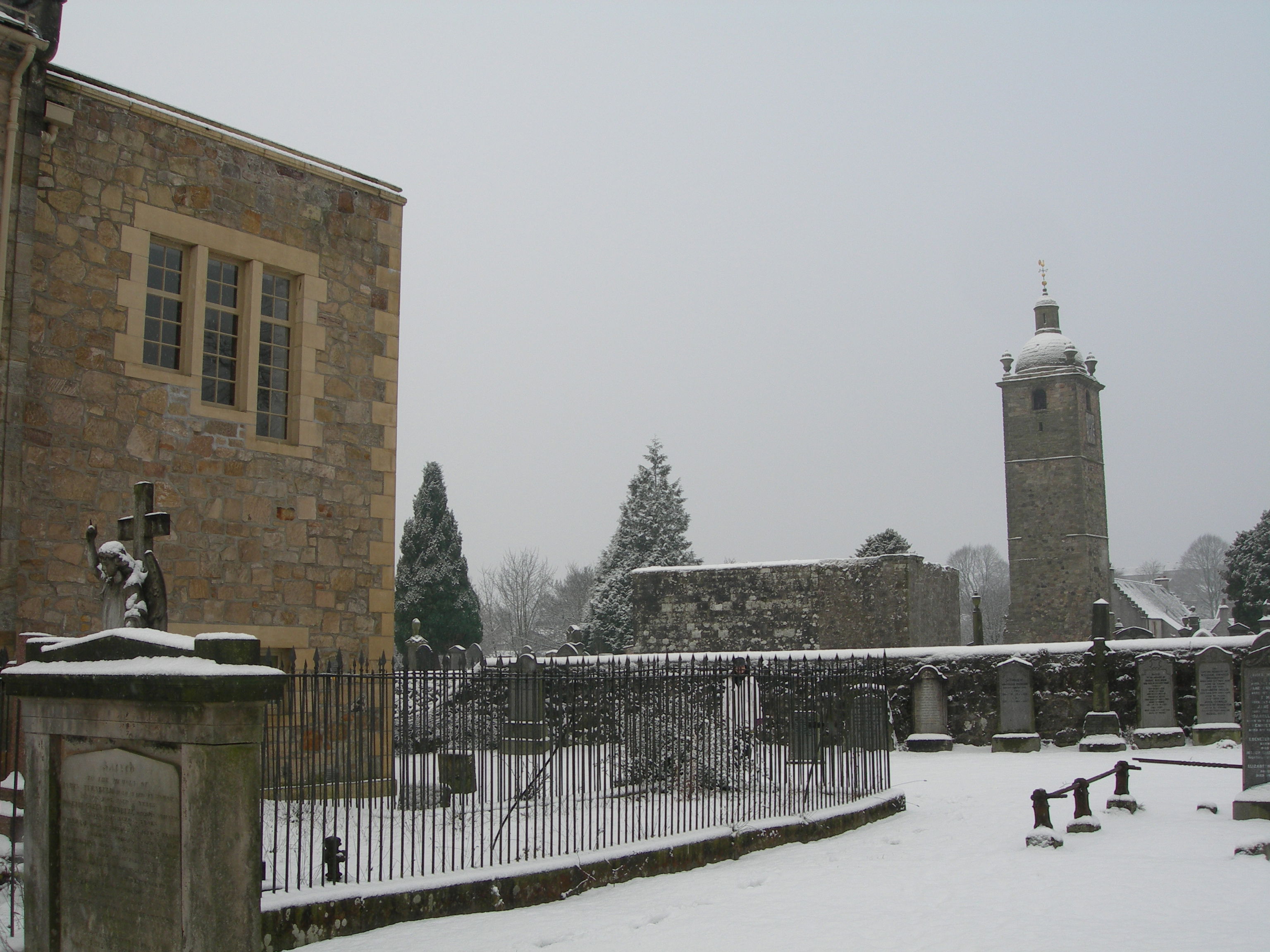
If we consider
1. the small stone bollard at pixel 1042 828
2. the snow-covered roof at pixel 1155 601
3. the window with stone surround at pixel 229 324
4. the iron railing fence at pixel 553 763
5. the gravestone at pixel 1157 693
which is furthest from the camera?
the snow-covered roof at pixel 1155 601

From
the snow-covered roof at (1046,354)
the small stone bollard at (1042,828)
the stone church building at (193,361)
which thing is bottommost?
the small stone bollard at (1042,828)

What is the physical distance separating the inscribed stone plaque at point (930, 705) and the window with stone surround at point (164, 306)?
1380cm

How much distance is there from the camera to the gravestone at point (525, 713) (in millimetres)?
8758

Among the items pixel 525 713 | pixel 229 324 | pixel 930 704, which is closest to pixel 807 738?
pixel 525 713

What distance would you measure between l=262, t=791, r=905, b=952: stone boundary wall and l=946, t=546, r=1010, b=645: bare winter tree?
59.8 meters

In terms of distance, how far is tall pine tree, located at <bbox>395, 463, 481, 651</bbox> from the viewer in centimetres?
4009

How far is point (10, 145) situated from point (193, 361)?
2.39m

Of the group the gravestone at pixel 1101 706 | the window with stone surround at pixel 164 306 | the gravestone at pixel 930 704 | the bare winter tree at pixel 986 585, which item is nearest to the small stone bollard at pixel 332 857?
the window with stone surround at pixel 164 306

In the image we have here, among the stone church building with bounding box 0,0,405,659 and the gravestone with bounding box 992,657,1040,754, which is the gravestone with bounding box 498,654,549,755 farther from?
the gravestone with bounding box 992,657,1040,754

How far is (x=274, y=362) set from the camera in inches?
450

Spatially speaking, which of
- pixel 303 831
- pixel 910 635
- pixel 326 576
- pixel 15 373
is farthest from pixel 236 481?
pixel 910 635

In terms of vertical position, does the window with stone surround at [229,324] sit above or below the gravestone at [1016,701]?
above

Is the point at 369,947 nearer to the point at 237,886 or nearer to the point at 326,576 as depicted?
the point at 237,886

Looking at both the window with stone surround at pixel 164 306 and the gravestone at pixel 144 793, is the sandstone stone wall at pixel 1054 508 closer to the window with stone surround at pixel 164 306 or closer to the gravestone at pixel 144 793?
the window with stone surround at pixel 164 306
